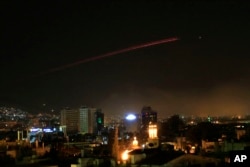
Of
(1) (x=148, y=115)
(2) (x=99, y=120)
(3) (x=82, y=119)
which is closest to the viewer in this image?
(1) (x=148, y=115)

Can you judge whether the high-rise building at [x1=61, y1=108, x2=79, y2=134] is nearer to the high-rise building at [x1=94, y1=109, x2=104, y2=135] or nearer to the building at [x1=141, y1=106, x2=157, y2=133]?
the high-rise building at [x1=94, y1=109, x2=104, y2=135]

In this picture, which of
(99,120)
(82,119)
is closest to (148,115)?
(99,120)

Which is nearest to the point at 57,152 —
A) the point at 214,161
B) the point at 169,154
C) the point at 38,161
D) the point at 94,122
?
the point at 38,161

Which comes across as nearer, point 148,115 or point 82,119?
point 148,115

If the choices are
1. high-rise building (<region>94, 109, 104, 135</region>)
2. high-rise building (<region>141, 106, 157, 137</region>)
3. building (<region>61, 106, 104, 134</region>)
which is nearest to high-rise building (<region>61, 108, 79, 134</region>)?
building (<region>61, 106, 104, 134</region>)

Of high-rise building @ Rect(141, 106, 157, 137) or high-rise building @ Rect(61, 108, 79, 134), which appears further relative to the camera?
high-rise building @ Rect(61, 108, 79, 134)

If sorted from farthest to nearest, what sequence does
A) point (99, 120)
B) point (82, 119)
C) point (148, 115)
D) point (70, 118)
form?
1. point (70, 118)
2. point (82, 119)
3. point (99, 120)
4. point (148, 115)

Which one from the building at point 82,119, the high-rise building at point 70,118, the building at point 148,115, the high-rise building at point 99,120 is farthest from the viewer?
the high-rise building at point 70,118

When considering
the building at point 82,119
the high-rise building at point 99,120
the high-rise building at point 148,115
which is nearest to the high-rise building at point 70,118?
the building at point 82,119

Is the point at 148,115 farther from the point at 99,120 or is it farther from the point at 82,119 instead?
the point at 82,119

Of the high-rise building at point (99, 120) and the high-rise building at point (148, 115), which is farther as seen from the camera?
the high-rise building at point (99, 120)

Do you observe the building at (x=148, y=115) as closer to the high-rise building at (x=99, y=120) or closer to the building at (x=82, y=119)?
the high-rise building at (x=99, y=120)

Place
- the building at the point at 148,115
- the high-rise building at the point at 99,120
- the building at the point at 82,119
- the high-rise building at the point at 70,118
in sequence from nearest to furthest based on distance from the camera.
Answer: the building at the point at 148,115
the high-rise building at the point at 99,120
the building at the point at 82,119
the high-rise building at the point at 70,118
